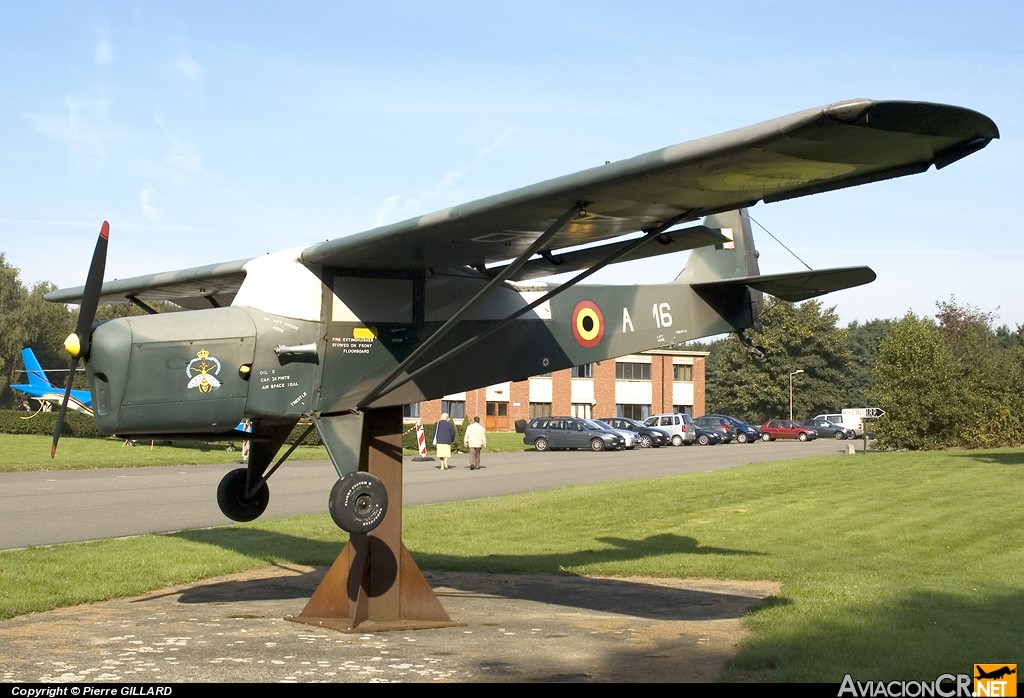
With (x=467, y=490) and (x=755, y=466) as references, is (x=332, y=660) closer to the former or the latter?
(x=467, y=490)

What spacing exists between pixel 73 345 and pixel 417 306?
3.10 m

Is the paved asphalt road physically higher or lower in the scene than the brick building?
lower

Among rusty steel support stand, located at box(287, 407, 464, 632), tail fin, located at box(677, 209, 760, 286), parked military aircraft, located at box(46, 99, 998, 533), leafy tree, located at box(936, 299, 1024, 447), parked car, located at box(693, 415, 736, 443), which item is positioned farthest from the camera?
parked car, located at box(693, 415, 736, 443)

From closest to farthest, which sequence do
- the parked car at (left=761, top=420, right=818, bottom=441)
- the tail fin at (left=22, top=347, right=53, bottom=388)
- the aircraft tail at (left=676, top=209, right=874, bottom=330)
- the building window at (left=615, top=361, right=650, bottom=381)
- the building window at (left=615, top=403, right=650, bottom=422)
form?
the aircraft tail at (left=676, top=209, right=874, bottom=330) → the tail fin at (left=22, top=347, right=53, bottom=388) → the parked car at (left=761, top=420, right=818, bottom=441) → the building window at (left=615, top=361, right=650, bottom=381) → the building window at (left=615, top=403, right=650, bottom=422)

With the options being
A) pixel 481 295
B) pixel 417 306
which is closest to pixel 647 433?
pixel 417 306

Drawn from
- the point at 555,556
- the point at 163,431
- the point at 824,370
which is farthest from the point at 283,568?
the point at 824,370

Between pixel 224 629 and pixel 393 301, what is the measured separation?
332 centimetres

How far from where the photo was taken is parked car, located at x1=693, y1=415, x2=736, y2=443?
64062mm

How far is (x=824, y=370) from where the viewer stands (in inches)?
4156

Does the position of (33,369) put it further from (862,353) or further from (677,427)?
(862,353)

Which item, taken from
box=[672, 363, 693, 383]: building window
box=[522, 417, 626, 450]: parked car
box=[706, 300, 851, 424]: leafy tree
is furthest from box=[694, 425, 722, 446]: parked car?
box=[706, 300, 851, 424]: leafy tree

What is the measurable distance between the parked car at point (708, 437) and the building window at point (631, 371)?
2092 cm

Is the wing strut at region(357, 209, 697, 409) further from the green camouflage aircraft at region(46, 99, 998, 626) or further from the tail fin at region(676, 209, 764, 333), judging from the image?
the tail fin at region(676, 209, 764, 333)

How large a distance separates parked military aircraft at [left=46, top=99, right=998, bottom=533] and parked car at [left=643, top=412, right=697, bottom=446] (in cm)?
5018
